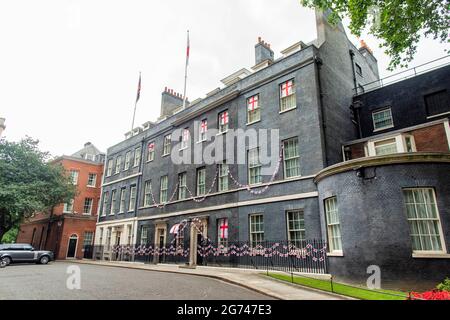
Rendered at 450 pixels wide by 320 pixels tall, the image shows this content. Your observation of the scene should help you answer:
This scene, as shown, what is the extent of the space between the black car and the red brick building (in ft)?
23.9

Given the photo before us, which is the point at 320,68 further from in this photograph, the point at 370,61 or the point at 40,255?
the point at 40,255

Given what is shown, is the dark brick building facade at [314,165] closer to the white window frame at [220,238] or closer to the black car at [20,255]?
the white window frame at [220,238]

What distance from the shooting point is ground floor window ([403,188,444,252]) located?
1060cm

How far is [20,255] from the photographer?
24125mm

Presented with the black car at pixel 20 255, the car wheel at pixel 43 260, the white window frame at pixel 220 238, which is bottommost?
the car wheel at pixel 43 260

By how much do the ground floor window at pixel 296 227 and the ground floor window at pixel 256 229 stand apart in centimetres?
187

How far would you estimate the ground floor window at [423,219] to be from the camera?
10602 mm

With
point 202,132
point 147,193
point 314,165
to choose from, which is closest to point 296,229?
point 314,165

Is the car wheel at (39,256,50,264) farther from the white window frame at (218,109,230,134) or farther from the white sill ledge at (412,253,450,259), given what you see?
the white sill ledge at (412,253,450,259)

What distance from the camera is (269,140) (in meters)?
18.2

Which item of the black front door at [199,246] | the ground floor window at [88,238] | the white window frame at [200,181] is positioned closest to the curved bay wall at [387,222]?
the black front door at [199,246]

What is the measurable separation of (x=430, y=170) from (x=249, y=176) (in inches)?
386
